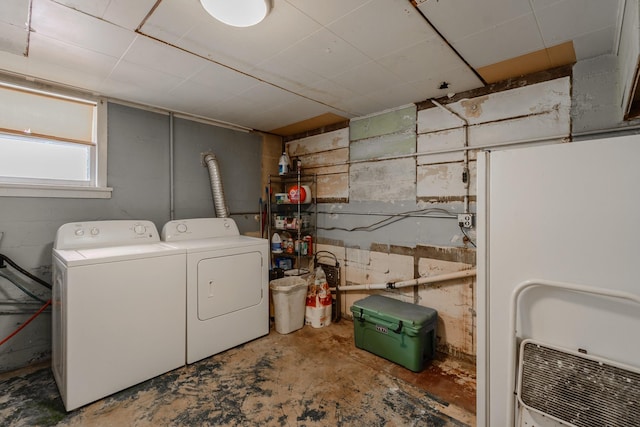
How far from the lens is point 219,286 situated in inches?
102

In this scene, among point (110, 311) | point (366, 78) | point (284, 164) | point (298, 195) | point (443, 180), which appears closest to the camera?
point (110, 311)

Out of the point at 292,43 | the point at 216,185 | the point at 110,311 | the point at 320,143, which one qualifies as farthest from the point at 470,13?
the point at 110,311

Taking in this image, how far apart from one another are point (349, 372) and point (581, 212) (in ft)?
6.21

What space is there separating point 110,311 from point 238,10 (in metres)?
2.05

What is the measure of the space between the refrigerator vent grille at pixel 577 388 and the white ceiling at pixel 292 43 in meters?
1.61

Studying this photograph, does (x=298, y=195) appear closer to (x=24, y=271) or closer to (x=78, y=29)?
(x=78, y=29)

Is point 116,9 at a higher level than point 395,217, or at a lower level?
higher

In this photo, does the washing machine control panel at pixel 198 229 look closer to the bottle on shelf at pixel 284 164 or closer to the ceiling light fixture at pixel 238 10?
the bottle on shelf at pixel 284 164

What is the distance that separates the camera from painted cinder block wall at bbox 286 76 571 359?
7.33 feet

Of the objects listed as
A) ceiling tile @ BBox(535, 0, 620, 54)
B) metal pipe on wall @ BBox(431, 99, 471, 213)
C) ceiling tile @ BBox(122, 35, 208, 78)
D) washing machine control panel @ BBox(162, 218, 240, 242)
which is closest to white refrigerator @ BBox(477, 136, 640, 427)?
ceiling tile @ BBox(535, 0, 620, 54)

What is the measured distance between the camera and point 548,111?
210 cm

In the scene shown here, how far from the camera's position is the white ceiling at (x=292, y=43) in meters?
1.46

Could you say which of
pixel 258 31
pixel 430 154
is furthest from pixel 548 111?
pixel 258 31

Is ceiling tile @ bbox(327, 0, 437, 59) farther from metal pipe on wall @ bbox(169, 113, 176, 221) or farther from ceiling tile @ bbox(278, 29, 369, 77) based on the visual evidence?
metal pipe on wall @ bbox(169, 113, 176, 221)
